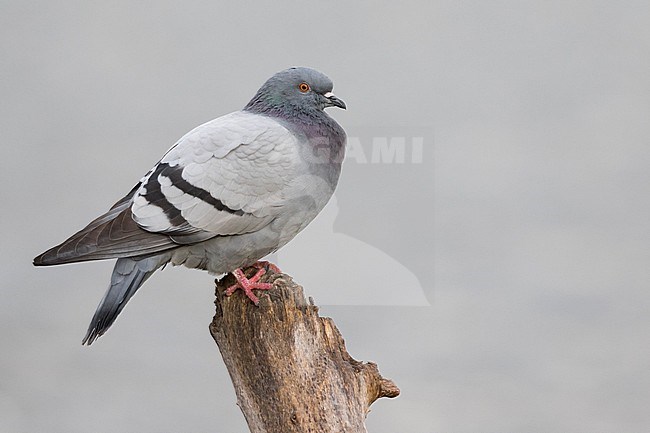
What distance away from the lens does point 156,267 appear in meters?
3.83

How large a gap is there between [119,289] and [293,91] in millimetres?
1021

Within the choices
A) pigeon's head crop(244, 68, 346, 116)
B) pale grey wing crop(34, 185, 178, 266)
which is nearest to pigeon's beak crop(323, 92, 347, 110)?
pigeon's head crop(244, 68, 346, 116)

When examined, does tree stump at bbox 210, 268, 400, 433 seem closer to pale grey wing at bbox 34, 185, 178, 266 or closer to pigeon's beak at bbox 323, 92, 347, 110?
pale grey wing at bbox 34, 185, 178, 266

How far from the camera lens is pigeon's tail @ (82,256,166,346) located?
12.1 feet

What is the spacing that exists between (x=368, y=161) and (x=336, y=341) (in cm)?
91

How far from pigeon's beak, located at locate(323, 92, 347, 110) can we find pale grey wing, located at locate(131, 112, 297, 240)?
0.28m

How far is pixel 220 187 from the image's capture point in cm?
376

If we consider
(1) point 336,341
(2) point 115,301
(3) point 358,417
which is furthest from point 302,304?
(2) point 115,301

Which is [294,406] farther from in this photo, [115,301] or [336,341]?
[115,301]

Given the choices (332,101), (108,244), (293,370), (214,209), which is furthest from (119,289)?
(332,101)

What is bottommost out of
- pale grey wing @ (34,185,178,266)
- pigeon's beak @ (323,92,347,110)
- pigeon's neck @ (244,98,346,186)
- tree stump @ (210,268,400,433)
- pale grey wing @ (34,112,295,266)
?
tree stump @ (210,268,400,433)

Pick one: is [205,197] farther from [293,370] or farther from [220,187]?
[293,370]

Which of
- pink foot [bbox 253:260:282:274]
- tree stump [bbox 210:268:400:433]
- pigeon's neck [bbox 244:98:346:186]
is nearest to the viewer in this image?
tree stump [bbox 210:268:400:433]

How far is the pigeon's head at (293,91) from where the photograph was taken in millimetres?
3926
